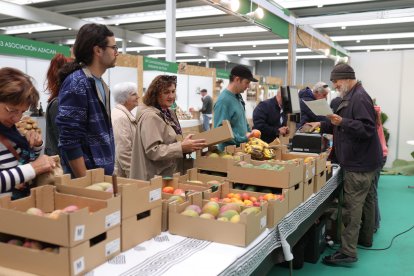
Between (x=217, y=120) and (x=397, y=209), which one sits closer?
(x=217, y=120)

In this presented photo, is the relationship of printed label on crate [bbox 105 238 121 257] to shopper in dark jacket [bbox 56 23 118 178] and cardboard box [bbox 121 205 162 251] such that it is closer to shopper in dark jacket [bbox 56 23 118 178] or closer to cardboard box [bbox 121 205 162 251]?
cardboard box [bbox 121 205 162 251]

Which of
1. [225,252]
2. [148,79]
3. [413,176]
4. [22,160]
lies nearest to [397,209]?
[413,176]

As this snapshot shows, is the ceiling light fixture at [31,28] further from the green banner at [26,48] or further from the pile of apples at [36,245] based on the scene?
the pile of apples at [36,245]

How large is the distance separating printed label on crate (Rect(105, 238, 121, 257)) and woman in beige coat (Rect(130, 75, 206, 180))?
970 millimetres

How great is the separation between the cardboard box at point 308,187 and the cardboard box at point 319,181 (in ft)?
0.12

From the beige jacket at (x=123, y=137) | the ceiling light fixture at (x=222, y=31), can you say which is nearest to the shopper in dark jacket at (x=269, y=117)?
the beige jacket at (x=123, y=137)

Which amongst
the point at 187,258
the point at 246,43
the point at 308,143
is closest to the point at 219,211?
the point at 187,258

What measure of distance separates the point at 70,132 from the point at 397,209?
5.02m

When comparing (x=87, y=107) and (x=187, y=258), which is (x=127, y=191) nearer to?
(x=187, y=258)

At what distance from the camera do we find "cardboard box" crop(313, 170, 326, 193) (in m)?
2.85

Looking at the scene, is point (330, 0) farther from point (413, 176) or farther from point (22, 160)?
point (22, 160)

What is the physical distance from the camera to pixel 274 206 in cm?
192

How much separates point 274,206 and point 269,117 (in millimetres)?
2777

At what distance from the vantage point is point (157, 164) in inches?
100
